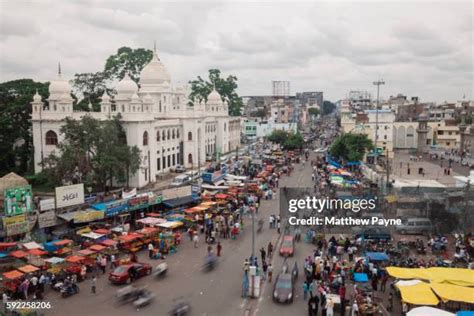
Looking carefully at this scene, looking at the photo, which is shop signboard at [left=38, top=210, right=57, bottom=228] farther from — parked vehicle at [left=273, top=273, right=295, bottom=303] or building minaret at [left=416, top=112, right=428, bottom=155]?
building minaret at [left=416, top=112, right=428, bottom=155]

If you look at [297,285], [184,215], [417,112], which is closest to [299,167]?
[184,215]

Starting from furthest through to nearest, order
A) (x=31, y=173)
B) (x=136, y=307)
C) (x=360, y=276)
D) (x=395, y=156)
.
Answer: (x=395, y=156) → (x=31, y=173) → (x=360, y=276) → (x=136, y=307)

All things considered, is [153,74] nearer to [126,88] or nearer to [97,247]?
[126,88]

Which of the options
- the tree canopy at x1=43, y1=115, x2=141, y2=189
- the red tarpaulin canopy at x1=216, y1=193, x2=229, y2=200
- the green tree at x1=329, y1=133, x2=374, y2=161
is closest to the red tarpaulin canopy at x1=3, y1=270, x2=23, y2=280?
the tree canopy at x1=43, y1=115, x2=141, y2=189

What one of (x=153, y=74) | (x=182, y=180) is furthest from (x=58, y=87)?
(x=182, y=180)

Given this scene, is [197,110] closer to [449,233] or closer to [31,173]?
[31,173]

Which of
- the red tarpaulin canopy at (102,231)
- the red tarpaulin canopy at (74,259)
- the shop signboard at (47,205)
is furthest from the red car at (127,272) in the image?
the shop signboard at (47,205)
